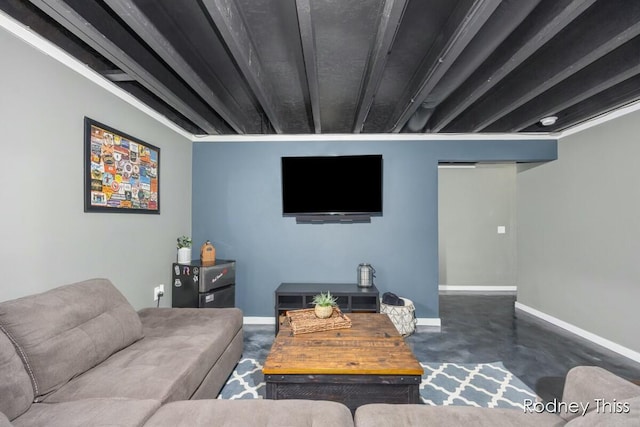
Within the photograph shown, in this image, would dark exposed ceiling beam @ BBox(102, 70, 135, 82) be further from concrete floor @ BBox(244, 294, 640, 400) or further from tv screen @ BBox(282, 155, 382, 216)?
concrete floor @ BBox(244, 294, 640, 400)

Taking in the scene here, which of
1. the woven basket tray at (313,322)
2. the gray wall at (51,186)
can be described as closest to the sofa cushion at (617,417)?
the woven basket tray at (313,322)

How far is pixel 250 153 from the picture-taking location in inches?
154

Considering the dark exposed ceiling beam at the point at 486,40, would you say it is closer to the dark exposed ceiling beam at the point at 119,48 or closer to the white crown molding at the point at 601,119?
the white crown molding at the point at 601,119

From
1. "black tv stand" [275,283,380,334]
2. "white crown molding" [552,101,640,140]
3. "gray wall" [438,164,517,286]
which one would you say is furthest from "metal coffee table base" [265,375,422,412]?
"gray wall" [438,164,517,286]

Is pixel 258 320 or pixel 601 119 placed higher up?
pixel 601 119

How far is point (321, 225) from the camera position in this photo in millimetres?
3875

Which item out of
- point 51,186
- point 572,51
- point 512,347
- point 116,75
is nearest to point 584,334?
point 512,347

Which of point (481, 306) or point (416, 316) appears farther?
point (481, 306)

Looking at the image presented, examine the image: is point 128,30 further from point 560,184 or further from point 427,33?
point 560,184

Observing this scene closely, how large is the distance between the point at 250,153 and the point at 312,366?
9.61 ft

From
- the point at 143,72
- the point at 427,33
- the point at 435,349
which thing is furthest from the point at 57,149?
the point at 435,349

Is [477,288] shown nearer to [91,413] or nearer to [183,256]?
[183,256]

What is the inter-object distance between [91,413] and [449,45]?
2770 mm

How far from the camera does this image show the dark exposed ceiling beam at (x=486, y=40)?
65.7 inches
